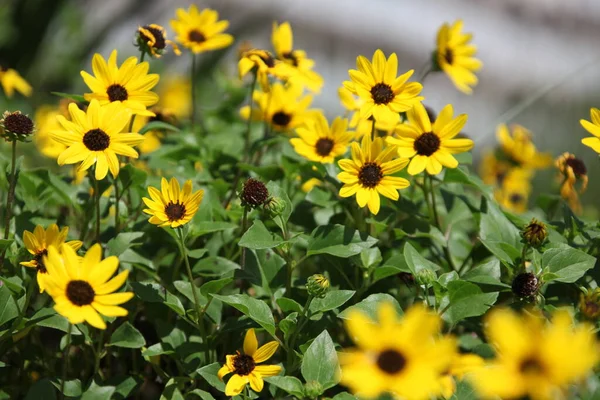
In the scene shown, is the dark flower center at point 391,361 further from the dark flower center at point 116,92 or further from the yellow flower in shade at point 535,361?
the dark flower center at point 116,92

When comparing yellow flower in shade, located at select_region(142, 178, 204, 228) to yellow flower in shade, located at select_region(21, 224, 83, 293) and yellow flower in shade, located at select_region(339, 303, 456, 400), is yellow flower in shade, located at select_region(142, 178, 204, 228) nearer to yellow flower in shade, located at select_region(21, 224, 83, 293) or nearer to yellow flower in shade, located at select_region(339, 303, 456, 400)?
yellow flower in shade, located at select_region(21, 224, 83, 293)

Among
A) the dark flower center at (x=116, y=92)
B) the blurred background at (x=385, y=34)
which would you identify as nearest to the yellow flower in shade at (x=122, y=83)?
the dark flower center at (x=116, y=92)

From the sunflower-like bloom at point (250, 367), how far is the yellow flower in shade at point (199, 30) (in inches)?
26.2

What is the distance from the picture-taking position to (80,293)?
2.61 feet

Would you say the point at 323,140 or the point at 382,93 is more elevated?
the point at 382,93

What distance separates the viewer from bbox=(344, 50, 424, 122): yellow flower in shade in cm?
106

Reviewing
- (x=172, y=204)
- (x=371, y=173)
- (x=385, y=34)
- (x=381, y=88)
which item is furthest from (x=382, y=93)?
(x=385, y=34)

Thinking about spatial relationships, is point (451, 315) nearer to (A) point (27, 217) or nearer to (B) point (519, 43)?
(A) point (27, 217)

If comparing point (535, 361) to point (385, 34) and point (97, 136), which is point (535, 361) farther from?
point (385, 34)

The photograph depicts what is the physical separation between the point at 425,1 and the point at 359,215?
347cm

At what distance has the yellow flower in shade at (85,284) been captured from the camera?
78cm

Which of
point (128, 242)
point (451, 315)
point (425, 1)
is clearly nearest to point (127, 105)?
point (128, 242)

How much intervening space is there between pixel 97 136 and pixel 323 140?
14.6 inches

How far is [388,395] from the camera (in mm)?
812
